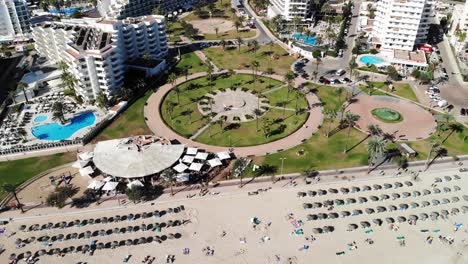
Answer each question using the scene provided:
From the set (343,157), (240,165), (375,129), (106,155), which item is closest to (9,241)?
(106,155)

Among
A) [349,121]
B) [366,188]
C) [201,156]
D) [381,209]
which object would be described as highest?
[349,121]

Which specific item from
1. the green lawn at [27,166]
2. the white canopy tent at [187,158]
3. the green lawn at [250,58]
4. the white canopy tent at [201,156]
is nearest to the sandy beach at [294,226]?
the white canopy tent at [187,158]

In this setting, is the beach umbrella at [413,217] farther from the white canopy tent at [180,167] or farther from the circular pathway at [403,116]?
the white canopy tent at [180,167]

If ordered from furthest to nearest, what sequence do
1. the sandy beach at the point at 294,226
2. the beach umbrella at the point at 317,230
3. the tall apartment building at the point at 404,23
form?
the tall apartment building at the point at 404,23 → the beach umbrella at the point at 317,230 → the sandy beach at the point at 294,226

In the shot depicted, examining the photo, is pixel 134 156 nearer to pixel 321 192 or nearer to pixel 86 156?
pixel 86 156

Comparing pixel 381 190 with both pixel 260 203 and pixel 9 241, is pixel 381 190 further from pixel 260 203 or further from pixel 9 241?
pixel 9 241

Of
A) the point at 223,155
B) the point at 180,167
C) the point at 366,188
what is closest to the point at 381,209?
the point at 366,188

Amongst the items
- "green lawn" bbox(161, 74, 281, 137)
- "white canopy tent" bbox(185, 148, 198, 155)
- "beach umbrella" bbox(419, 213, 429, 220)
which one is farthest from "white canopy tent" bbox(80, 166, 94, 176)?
"beach umbrella" bbox(419, 213, 429, 220)

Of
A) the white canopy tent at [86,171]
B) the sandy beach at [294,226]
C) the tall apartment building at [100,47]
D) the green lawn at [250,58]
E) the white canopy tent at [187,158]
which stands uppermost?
the tall apartment building at [100,47]
